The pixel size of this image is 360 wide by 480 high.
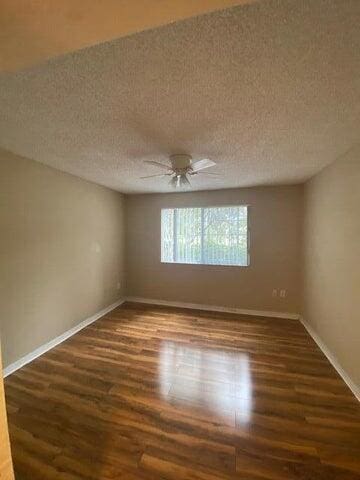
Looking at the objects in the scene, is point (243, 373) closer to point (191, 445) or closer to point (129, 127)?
point (191, 445)

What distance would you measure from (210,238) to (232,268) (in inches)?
27.1

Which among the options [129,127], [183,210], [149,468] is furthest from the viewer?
[183,210]

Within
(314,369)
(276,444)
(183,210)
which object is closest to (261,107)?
(276,444)

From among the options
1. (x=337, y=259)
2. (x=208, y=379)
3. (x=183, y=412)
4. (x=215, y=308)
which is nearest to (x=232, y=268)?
(x=215, y=308)

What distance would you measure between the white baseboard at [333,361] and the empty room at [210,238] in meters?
0.04

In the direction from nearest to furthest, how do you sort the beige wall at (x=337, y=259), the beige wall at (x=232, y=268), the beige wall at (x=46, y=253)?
the beige wall at (x=337, y=259) → the beige wall at (x=46, y=253) → the beige wall at (x=232, y=268)

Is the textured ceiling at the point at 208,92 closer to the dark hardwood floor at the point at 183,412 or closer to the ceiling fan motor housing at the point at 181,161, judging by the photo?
the ceiling fan motor housing at the point at 181,161

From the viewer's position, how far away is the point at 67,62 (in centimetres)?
104

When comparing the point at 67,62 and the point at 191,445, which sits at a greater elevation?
the point at 67,62

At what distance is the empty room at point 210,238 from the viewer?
91cm

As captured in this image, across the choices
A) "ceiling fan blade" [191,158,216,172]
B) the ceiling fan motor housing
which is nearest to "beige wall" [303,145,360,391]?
"ceiling fan blade" [191,158,216,172]

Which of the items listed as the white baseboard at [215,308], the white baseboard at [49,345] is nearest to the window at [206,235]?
the white baseboard at [215,308]

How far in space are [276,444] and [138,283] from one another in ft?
11.1

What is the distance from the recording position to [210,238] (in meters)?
4.08
